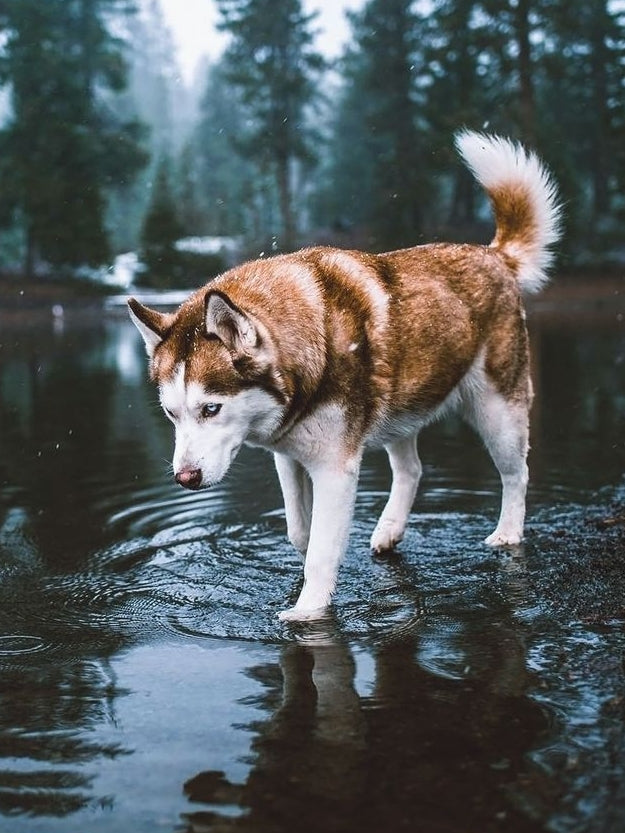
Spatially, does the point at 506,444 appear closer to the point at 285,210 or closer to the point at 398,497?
the point at 398,497

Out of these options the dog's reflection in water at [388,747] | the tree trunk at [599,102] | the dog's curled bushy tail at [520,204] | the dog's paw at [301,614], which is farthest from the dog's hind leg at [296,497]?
the tree trunk at [599,102]

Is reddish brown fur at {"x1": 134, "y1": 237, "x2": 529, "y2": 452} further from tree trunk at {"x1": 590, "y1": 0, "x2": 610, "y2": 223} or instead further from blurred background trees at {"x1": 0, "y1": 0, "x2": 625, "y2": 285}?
tree trunk at {"x1": 590, "y1": 0, "x2": 610, "y2": 223}

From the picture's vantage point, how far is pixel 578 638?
13.9 feet

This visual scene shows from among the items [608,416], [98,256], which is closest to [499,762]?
[608,416]

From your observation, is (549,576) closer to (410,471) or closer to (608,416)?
(410,471)

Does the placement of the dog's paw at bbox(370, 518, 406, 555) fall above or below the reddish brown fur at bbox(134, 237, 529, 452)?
below

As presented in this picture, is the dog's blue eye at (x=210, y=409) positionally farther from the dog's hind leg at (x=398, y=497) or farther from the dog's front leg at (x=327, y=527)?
the dog's hind leg at (x=398, y=497)

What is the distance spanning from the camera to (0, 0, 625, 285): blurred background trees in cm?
3566

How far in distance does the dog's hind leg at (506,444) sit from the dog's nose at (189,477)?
7.19 ft

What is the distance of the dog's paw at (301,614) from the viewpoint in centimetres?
471

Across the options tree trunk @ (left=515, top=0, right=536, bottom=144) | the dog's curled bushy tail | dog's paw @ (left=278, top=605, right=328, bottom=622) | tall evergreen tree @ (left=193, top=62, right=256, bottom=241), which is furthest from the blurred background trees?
dog's paw @ (left=278, top=605, right=328, bottom=622)

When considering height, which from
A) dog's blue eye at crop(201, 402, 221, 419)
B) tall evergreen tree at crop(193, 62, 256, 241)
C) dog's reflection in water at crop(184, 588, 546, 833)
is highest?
tall evergreen tree at crop(193, 62, 256, 241)

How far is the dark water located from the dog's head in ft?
2.64

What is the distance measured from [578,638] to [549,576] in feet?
3.30
